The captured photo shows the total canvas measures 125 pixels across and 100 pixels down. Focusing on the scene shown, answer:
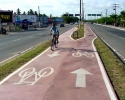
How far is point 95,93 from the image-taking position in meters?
7.02

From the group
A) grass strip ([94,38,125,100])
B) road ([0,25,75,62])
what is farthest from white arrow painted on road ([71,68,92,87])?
road ([0,25,75,62])

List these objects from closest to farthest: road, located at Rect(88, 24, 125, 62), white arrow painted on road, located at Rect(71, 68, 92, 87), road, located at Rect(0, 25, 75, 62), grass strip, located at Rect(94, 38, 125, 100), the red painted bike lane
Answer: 1. the red painted bike lane
2. grass strip, located at Rect(94, 38, 125, 100)
3. white arrow painted on road, located at Rect(71, 68, 92, 87)
4. road, located at Rect(0, 25, 75, 62)
5. road, located at Rect(88, 24, 125, 62)

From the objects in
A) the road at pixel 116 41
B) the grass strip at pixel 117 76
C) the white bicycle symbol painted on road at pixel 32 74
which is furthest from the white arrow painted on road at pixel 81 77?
the road at pixel 116 41

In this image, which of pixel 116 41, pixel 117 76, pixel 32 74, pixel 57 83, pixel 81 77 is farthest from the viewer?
pixel 116 41

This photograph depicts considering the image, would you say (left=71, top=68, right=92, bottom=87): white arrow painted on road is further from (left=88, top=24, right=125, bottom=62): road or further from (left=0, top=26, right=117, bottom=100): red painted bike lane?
(left=88, top=24, right=125, bottom=62): road

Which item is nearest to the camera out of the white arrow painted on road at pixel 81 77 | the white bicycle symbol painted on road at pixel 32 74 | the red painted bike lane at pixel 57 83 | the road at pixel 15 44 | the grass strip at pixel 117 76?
the red painted bike lane at pixel 57 83

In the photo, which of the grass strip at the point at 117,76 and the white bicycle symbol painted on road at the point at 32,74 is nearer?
the grass strip at the point at 117,76

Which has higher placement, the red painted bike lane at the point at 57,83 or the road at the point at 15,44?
the red painted bike lane at the point at 57,83

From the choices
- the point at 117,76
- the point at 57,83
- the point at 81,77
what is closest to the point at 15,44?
the point at 81,77

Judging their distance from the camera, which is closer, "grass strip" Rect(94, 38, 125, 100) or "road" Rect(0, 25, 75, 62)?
"grass strip" Rect(94, 38, 125, 100)

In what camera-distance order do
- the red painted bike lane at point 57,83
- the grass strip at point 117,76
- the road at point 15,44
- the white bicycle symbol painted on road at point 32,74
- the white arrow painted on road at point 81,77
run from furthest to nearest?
the road at point 15,44 < the white bicycle symbol painted on road at point 32,74 < the white arrow painted on road at point 81,77 < the grass strip at point 117,76 < the red painted bike lane at point 57,83

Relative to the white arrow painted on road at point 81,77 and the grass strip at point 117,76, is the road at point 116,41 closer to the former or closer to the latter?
the grass strip at point 117,76

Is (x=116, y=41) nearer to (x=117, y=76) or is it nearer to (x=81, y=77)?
(x=117, y=76)

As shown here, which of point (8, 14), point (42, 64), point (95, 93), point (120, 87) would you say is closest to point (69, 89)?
point (95, 93)
